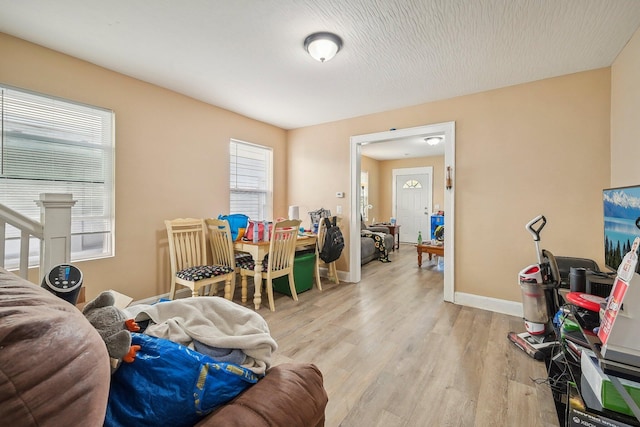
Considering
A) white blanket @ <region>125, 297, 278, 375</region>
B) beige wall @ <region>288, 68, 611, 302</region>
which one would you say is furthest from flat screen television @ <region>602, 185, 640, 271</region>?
white blanket @ <region>125, 297, 278, 375</region>

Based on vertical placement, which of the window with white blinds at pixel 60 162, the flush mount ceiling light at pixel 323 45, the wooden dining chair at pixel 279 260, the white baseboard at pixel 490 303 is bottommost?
the white baseboard at pixel 490 303

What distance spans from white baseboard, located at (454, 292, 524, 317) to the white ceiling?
2347mm

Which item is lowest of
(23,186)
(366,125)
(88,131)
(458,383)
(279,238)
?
(458,383)

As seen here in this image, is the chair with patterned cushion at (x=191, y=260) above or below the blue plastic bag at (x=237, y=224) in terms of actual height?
below

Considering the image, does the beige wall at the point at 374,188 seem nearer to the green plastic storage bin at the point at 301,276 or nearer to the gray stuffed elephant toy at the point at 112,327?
the green plastic storage bin at the point at 301,276

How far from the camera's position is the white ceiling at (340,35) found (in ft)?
6.00

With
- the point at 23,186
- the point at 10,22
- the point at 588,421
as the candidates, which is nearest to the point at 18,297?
the point at 588,421

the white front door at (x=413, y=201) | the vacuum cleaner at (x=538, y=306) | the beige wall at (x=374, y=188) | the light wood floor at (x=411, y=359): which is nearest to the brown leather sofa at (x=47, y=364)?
the light wood floor at (x=411, y=359)

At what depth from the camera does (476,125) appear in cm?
316

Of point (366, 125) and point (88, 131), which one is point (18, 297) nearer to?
point (88, 131)

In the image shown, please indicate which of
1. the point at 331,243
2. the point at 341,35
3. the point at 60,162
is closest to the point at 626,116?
the point at 341,35

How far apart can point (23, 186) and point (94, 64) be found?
1258 mm

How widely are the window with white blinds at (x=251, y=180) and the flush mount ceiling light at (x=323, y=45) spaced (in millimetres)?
2108

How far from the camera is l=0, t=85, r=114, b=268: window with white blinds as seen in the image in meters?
2.22
